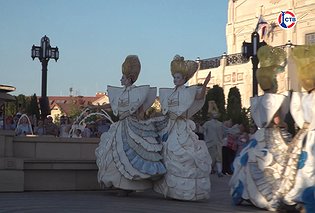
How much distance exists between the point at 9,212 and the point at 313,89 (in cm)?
441

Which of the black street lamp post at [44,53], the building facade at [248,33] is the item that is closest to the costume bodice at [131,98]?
the black street lamp post at [44,53]

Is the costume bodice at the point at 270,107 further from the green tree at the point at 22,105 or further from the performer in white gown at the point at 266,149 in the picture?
the green tree at the point at 22,105

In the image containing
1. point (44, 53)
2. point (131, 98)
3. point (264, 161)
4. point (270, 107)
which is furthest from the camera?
point (44, 53)

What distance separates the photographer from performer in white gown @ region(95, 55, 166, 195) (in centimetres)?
1058

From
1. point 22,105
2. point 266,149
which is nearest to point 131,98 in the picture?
point 266,149

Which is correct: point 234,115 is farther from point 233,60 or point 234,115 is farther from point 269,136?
point 269,136

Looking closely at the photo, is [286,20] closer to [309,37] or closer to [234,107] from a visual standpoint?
[309,37]

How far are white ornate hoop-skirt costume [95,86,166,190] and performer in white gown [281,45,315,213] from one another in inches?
94.0

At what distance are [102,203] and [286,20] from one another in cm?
3634

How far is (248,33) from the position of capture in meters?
49.8

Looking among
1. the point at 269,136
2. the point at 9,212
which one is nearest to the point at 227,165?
the point at 269,136

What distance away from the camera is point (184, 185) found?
33.9ft

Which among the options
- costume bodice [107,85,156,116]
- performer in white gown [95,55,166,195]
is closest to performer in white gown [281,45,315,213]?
performer in white gown [95,55,166,195]

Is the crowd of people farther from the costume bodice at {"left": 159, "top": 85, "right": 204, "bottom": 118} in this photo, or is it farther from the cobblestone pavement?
the cobblestone pavement
